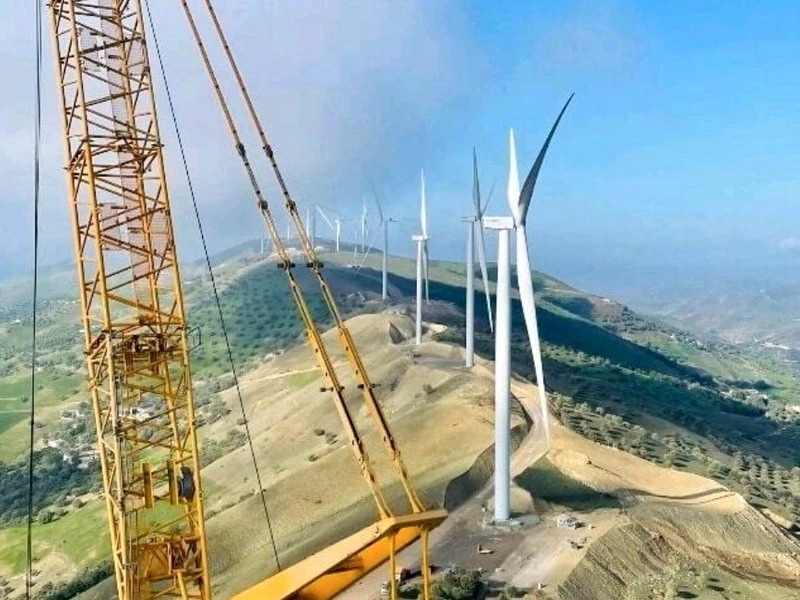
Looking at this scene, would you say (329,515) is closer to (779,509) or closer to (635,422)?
(779,509)

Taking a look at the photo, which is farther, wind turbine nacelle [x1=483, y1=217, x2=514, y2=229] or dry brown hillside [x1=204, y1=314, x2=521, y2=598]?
dry brown hillside [x1=204, y1=314, x2=521, y2=598]

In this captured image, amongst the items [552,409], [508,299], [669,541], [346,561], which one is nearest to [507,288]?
[508,299]

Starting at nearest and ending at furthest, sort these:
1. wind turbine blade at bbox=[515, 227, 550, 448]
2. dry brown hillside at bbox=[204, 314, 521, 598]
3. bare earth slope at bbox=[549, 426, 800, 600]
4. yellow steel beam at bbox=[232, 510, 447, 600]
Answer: yellow steel beam at bbox=[232, 510, 447, 600]
wind turbine blade at bbox=[515, 227, 550, 448]
bare earth slope at bbox=[549, 426, 800, 600]
dry brown hillside at bbox=[204, 314, 521, 598]

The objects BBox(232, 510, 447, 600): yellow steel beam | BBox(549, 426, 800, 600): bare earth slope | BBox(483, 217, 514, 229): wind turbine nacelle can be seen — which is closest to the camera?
BBox(232, 510, 447, 600): yellow steel beam

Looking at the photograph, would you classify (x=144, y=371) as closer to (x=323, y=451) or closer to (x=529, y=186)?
(x=529, y=186)

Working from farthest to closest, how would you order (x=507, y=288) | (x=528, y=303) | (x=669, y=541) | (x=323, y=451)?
(x=323, y=451), (x=669, y=541), (x=507, y=288), (x=528, y=303)

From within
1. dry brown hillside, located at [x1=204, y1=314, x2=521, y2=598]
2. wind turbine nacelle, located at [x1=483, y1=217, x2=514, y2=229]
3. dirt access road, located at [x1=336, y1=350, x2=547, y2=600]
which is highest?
wind turbine nacelle, located at [x1=483, y1=217, x2=514, y2=229]

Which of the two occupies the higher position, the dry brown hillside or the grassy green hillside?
the dry brown hillside

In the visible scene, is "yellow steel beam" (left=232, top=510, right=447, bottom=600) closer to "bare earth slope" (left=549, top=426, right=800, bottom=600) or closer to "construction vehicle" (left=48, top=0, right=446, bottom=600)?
"construction vehicle" (left=48, top=0, right=446, bottom=600)

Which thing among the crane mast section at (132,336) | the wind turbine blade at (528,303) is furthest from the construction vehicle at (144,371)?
the wind turbine blade at (528,303)

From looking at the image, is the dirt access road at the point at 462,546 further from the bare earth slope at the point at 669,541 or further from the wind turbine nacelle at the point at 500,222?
the wind turbine nacelle at the point at 500,222

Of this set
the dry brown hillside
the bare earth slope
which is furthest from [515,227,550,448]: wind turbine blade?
the dry brown hillside
